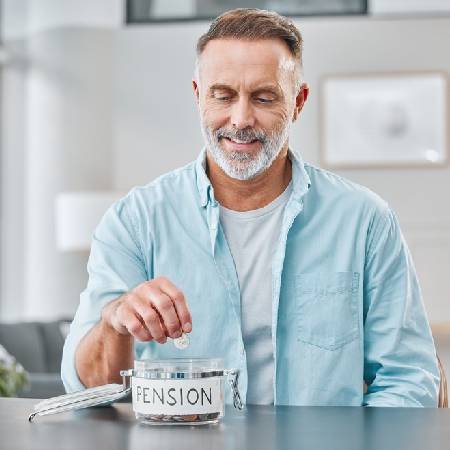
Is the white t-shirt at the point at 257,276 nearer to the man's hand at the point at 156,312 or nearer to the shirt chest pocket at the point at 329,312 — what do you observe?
the shirt chest pocket at the point at 329,312

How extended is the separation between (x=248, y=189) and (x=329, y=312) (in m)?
0.29

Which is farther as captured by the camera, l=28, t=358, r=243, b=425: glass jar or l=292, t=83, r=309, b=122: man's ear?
l=292, t=83, r=309, b=122: man's ear

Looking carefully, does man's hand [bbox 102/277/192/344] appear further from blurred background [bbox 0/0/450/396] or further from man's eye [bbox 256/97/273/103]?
blurred background [bbox 0/0/450/396]

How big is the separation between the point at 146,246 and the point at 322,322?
37cm

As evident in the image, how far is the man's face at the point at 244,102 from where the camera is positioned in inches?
75.2

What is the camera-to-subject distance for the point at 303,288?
195 centimetres

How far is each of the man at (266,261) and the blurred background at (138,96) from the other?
13.0ft

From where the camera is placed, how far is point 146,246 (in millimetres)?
2008

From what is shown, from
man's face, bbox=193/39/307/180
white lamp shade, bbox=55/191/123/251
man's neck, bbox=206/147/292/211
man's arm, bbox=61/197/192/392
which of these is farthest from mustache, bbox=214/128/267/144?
white lamp shade, bbox=55/191/123/251

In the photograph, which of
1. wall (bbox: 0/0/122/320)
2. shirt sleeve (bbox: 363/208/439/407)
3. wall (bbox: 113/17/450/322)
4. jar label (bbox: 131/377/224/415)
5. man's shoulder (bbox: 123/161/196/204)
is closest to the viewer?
jar label (bbox: 131/377/224/415)

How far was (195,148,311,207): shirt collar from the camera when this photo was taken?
2.01m

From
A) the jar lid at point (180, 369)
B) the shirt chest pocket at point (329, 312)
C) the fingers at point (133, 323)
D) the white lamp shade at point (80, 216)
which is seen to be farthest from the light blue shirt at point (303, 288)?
the white lamp shade at point (80, 216)

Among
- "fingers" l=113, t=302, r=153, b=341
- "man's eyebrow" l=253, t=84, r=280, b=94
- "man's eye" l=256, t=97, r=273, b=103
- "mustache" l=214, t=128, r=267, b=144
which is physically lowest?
"fingers" l=113, t=302, r=153, b=341

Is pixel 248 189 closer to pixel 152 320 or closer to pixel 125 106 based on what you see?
pixel 152 320
